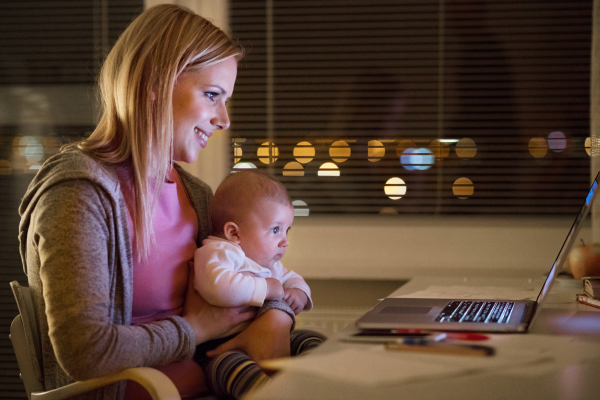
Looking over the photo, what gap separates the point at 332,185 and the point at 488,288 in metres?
1.14

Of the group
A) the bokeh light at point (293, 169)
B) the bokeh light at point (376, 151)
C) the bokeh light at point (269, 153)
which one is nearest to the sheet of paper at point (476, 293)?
the bokeh light at point (376, 151)

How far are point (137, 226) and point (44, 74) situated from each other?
2.05 metres

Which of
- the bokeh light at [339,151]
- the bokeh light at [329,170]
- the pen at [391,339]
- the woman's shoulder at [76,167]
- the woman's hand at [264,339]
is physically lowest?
the woman's hand at [264,339]

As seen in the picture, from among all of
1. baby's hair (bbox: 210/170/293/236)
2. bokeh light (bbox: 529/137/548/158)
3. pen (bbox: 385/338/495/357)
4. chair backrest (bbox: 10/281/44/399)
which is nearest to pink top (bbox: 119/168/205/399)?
baby's hair (bbox: 210/170/293/236)

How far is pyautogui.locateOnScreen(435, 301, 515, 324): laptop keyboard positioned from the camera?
1221mm

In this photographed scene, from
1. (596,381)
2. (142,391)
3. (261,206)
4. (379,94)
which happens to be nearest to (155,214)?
(261,206)

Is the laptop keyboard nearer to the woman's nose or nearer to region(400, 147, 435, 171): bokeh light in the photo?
the woman's nose

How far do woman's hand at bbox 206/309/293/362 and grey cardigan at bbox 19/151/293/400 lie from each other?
14 centimetres

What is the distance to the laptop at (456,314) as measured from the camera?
114cm

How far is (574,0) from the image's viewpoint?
2670mm

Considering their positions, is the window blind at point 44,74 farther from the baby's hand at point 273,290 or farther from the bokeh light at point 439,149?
the baby's hand at point 273,290

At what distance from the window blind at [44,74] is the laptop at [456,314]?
2.16 metres

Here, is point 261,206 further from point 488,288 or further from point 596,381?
point 596,381

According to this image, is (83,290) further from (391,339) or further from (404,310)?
(404,310)
